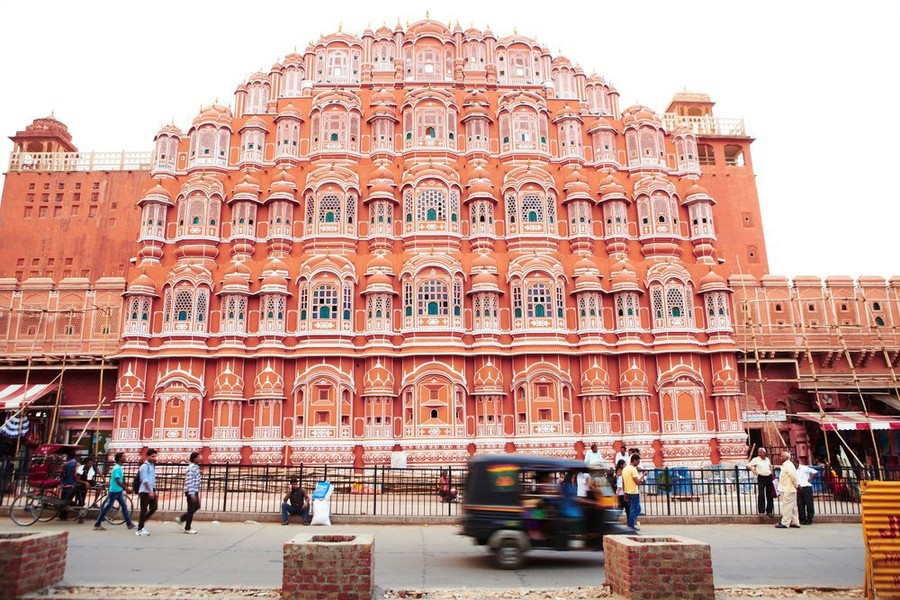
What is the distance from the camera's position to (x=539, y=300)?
30625mm

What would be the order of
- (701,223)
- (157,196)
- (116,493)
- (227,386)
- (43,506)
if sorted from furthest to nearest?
(701,223) < (157,196) < (227,386) < (43,506) < (116,493)

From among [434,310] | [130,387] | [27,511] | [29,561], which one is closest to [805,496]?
[29,561]

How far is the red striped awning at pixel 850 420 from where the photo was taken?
1115 inches

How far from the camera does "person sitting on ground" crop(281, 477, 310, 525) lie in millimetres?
17031

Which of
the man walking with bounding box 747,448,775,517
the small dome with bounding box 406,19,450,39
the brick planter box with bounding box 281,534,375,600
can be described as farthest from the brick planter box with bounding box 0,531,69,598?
the small dome with bounding box 406,19,450,39

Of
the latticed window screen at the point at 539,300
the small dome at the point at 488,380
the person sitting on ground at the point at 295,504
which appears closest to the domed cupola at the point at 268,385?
the small dome at the point at 488,380

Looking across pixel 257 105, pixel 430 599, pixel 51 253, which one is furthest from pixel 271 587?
pixel 51 253

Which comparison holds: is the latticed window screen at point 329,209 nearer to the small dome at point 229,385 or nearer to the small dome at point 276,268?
the small dome at point 276,268

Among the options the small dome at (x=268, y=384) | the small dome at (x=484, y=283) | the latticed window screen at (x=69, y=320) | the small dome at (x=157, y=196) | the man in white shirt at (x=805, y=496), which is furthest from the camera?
the small dome at (x=157, y=196)

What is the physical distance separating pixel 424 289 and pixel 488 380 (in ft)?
16.3

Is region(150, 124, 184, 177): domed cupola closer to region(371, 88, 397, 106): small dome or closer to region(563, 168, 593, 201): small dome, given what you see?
region(371, 88, 397, 106): small dome

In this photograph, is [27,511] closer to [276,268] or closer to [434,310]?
[276,268]

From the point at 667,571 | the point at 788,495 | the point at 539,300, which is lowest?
the point at 667,571

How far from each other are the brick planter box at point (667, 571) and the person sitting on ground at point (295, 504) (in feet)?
34.5
